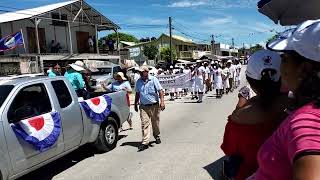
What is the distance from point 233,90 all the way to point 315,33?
21485 mm

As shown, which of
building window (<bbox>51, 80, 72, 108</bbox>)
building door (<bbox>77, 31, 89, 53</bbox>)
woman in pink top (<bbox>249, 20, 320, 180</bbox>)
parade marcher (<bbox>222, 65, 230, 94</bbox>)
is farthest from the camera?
building door (<bbox>77, 31, 89, 53</bbox>)

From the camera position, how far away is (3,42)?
2456 cm

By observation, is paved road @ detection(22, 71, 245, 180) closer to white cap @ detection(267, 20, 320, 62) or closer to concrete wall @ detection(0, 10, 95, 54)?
white cap @ detection(267, 20, 320, 62)

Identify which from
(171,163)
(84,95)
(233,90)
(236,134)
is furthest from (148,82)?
(233,90)

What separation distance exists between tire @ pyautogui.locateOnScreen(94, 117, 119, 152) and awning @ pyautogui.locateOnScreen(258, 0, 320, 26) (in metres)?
4.38

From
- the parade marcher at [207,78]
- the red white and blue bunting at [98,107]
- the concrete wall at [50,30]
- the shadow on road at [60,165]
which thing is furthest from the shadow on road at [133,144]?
the concrete wall at [50,30]

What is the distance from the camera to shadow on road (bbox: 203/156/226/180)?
6516 millimetres

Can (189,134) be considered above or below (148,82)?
below

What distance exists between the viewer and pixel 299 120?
139cm

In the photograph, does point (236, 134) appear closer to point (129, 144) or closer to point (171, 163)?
point (171, 163)

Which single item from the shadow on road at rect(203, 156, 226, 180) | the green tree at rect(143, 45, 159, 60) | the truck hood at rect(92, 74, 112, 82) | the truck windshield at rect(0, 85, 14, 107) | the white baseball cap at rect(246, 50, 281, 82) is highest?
the white baseball cap at rect(246, 50, 281, 82)

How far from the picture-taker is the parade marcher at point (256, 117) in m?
2.57

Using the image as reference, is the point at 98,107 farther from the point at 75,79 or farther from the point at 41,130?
the point at 75,79

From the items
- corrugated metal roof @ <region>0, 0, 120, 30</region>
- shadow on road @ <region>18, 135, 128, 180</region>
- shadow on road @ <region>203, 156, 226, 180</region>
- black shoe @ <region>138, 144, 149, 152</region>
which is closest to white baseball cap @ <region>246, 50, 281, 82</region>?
shadow on road @ <region>203, 156, 226, 180</region>
